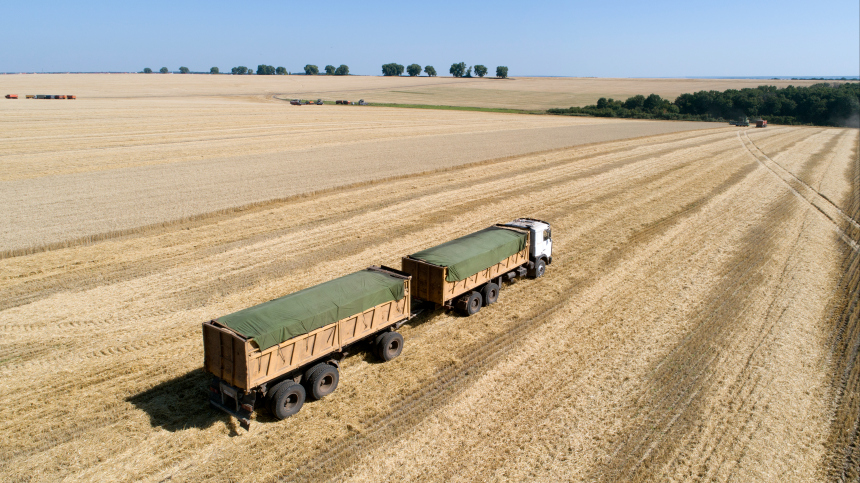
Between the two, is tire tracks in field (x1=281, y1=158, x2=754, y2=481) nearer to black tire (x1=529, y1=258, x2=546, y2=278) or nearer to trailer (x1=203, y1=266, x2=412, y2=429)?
black tire (x1=529, y1=258, x2=546, y2=278)

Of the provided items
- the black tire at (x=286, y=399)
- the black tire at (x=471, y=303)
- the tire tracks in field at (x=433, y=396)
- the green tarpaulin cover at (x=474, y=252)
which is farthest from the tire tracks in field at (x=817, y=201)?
the black tire at (x=286, y=399)

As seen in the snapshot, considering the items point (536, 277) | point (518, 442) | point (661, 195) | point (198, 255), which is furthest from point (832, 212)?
point (198, 255)

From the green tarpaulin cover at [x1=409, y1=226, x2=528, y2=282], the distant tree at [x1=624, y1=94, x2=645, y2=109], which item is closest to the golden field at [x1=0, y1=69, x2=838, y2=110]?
the distant tree at [x1=624, y1=94, x2=645, y2=109]

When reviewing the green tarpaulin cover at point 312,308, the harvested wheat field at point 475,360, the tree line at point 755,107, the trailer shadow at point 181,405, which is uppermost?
the tree line at point 755,107

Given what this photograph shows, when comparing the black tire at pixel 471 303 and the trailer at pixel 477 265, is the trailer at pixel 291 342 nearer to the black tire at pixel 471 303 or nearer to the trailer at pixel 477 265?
the trailer at pixel 477 265

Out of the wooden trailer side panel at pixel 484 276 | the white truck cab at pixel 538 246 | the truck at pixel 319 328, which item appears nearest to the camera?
the truck at pixel 319 328

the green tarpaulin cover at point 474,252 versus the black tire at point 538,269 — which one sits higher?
the green tarpaulin cover at point 474,252

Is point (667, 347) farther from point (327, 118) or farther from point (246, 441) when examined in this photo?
point (327, 118)

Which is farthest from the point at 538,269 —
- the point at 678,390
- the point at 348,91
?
the point at 348,91
